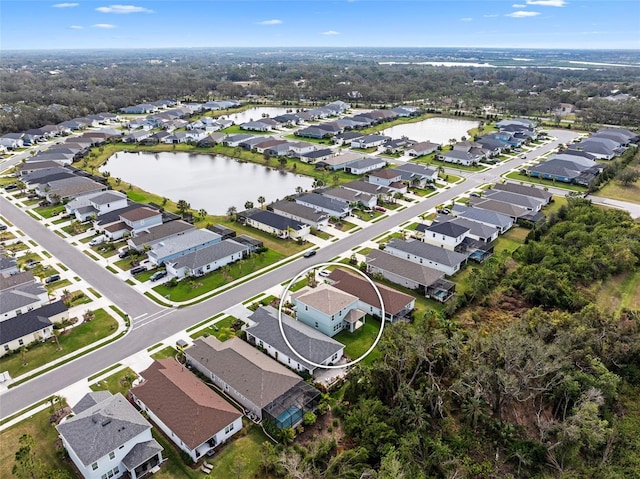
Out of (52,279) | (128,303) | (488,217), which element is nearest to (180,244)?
(128,303)

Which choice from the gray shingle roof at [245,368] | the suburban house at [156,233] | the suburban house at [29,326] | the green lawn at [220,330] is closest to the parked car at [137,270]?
the suburban house at [156,233]

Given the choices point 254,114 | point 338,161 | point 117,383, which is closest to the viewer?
point 117,383

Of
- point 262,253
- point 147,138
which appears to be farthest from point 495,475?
point 147,138

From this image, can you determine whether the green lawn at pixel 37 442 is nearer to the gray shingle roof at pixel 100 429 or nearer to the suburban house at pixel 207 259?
the gray shingle roof at pixel 100 429

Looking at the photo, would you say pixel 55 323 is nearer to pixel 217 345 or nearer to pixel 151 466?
pixel 217 345

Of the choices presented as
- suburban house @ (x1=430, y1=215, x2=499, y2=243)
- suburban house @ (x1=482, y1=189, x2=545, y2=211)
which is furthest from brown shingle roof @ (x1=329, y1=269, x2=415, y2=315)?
suburban house @ (x1=482, y1=189, x2=545, y2=211)

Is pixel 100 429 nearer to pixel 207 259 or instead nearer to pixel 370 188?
pixel 207 259
